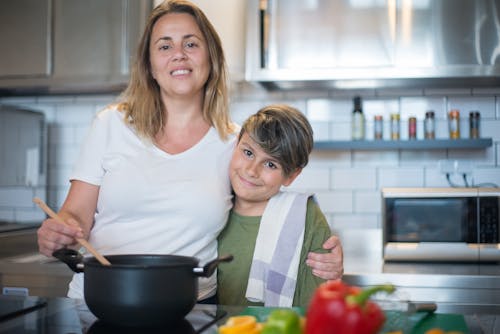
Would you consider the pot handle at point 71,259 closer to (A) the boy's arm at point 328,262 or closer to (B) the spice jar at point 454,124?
(A) the boy's arm at point 328,262

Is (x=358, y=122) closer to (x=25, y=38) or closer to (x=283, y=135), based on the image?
(x=283, y=135)

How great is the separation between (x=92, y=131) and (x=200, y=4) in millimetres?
1160

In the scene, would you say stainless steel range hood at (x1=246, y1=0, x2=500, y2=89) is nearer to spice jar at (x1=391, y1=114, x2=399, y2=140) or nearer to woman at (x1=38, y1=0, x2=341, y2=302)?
spice jar at (x1=391, y1=114, x2=399, y2=140)

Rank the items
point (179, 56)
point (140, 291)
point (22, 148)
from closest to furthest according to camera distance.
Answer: point (140, 291) < point (179, 56) < point (22, 148)

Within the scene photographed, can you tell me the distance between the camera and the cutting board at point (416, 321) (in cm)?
83

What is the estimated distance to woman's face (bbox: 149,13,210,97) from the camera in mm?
1424

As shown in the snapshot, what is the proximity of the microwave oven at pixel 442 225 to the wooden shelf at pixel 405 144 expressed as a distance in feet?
1.08

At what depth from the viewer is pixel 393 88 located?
2619 mm

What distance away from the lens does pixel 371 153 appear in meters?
2.65

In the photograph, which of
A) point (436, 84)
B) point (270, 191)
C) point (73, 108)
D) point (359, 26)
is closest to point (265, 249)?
point (270, 191)

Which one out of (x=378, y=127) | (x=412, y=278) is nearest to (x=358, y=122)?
(x=378, y=127)

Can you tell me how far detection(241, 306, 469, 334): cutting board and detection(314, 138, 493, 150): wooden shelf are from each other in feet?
5.39

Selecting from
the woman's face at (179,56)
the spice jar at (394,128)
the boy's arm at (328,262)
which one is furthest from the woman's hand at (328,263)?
the spice jar at (394,128)

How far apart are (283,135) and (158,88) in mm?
394
